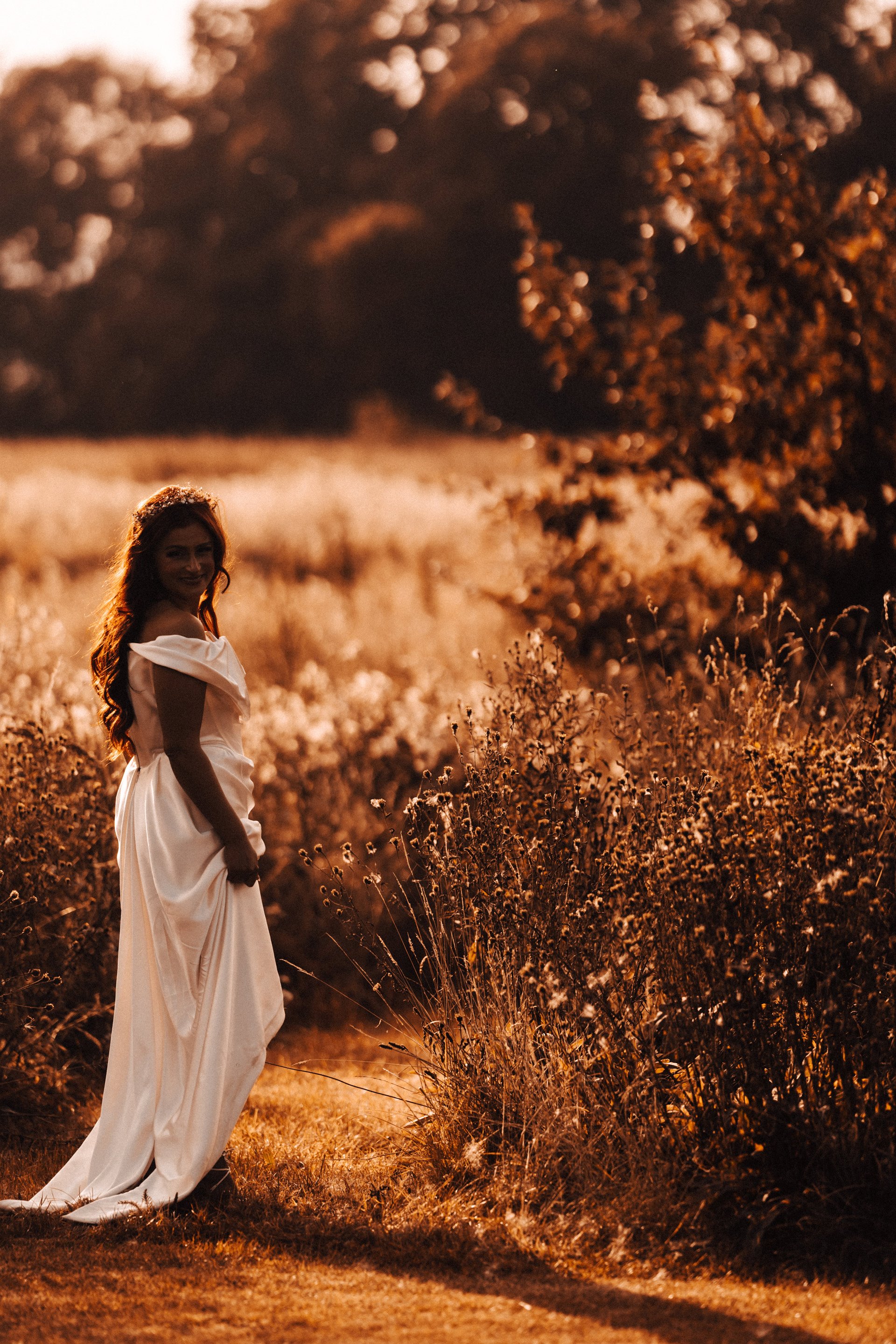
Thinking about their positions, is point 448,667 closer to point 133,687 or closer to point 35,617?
point 35,617

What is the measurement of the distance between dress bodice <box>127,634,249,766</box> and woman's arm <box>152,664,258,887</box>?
0.04 m

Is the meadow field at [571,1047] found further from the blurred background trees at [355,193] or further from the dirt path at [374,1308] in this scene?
the blurred background trees at [355,193]

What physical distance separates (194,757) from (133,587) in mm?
626

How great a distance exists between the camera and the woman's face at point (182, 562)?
4.34 metres

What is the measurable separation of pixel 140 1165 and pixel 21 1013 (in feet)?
3.57

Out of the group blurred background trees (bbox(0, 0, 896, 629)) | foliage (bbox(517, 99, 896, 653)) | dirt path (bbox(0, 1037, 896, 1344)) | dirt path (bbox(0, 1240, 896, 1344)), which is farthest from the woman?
blurred background trees (bbox(0, 0, 896, 629))

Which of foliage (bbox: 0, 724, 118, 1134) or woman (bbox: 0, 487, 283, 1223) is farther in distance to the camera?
foliage (bbox: 0, 724, 118, 1134)

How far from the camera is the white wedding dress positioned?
13.5ft

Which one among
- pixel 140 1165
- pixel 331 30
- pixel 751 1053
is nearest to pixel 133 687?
pixel 140 1165

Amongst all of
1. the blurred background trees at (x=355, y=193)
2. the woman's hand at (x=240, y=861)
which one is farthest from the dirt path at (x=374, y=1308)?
the blurred background trees at (x=355, y=193)

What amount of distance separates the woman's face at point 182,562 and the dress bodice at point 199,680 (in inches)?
7.2

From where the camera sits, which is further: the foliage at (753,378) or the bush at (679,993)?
Result: the foliage at (753,378)

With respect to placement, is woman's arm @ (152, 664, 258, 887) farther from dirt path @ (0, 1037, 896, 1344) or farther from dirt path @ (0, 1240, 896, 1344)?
dirt path @ (0, 1240, 896, 1344)

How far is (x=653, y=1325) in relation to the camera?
3.30m
